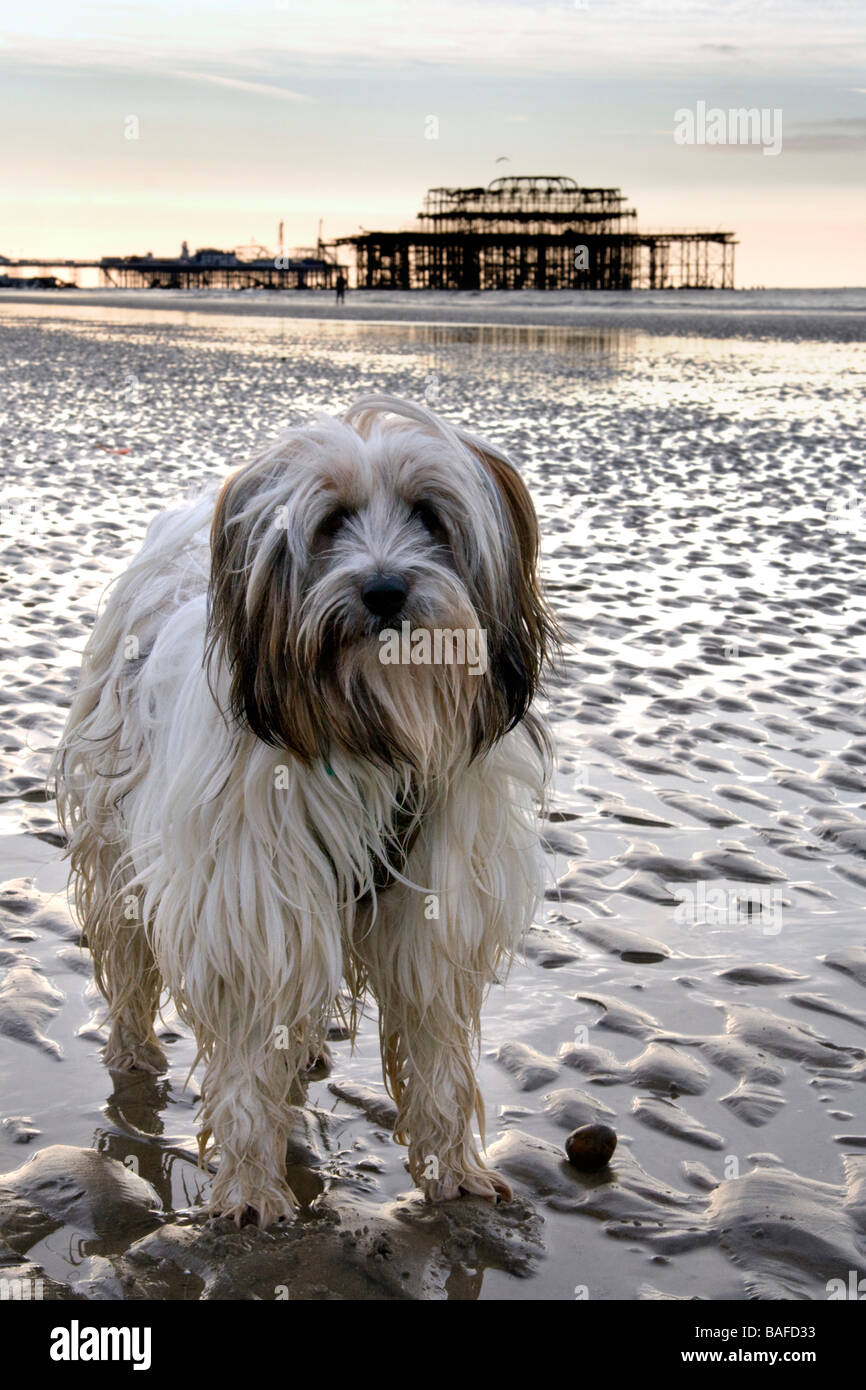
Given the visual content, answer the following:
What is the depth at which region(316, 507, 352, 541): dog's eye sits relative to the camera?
299 centimetres

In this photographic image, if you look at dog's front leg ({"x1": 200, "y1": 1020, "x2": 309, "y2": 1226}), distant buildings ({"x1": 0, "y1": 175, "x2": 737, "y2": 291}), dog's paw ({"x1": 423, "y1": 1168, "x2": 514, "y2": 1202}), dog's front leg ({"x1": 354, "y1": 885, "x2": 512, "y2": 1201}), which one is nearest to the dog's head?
dog's front leg ({"x1": 354, "y1": 885, "x2": 512, "y2": 1201})

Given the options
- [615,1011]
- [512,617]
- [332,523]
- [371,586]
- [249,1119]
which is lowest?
[615,1011]

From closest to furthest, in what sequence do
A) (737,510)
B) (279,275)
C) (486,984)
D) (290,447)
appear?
(290,447) < (486,984) < (737,510) < (279,275)

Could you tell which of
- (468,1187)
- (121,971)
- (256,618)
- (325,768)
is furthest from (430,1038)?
(256,618)

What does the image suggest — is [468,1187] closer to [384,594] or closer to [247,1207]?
[247,1207]

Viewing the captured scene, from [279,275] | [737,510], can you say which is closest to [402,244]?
[279,275]

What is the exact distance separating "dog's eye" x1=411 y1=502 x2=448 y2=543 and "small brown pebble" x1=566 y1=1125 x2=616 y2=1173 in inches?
65.5

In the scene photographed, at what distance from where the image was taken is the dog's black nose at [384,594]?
9.45 feet

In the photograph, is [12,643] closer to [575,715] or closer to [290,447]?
[575,715]

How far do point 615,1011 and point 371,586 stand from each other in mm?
2076

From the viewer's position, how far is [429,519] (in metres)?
3.06

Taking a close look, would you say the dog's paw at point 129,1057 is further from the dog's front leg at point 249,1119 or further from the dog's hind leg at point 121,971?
the dog's front leg at point 249,1119

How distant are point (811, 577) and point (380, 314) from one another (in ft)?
197

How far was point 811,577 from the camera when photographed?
961 centimetres
